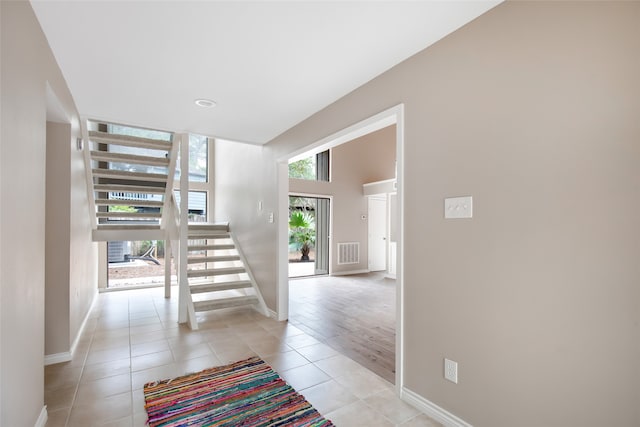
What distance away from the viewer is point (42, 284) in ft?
6.29

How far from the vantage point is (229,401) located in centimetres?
218

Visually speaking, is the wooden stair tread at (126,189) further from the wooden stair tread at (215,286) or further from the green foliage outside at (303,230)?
the green foliage outside at (303,230)

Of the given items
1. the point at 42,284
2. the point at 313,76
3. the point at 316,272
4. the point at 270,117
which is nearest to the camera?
the point at 42,284

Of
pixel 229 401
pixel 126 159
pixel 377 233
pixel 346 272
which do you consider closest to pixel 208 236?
pixel 126 159

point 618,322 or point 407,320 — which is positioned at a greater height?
point 618,322

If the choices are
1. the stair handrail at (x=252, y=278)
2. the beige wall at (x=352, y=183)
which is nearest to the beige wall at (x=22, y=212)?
the stair handrail at (x=252, y=278)

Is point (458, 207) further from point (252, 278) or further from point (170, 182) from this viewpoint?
point (170, 182)

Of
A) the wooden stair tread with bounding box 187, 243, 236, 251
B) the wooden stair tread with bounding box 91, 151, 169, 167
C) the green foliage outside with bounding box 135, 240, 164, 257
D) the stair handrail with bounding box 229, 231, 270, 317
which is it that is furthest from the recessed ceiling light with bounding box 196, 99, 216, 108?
the green foliage outside with bounding box 135, 240, 164, 257

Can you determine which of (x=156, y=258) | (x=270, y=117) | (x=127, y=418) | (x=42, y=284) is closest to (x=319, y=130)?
(x=270, y=117)

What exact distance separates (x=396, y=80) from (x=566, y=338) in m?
1.85

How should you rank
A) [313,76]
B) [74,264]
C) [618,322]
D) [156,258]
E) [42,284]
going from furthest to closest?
[156,258] → [74,264] → [313,76] → [42,284] → [618,322]

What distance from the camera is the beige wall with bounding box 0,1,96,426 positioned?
138 centimetres

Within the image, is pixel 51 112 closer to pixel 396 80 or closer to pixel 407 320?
pixel 396 80

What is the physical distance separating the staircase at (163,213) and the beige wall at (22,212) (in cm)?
203
